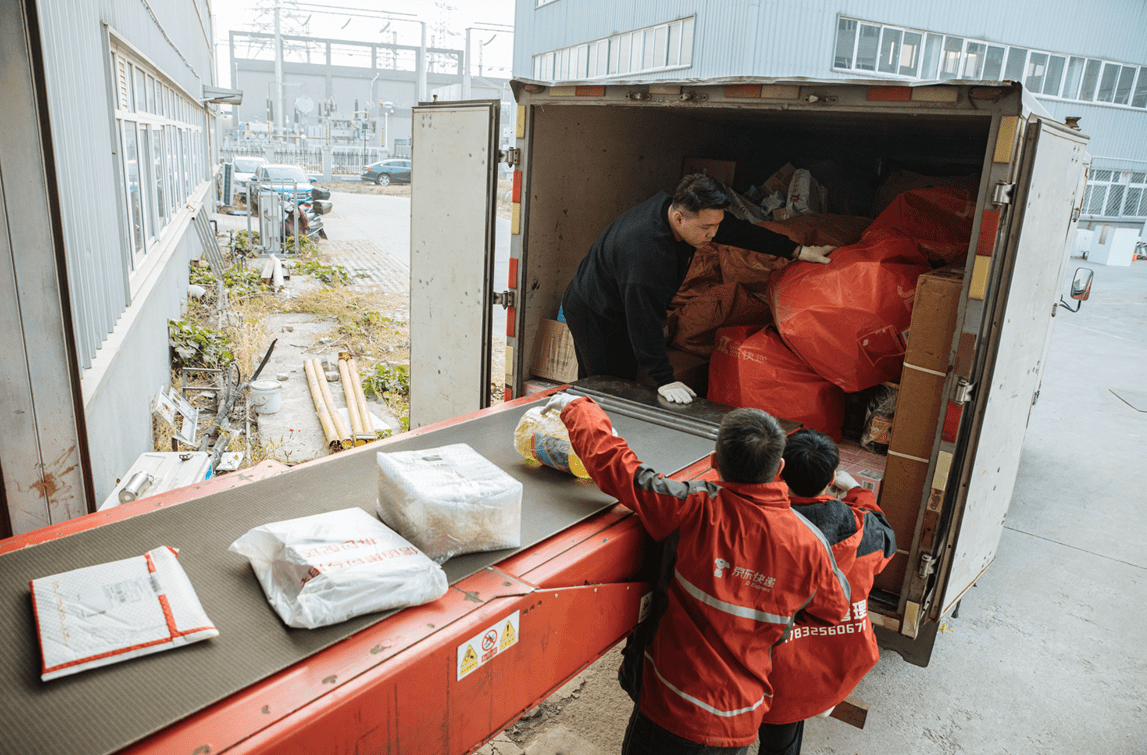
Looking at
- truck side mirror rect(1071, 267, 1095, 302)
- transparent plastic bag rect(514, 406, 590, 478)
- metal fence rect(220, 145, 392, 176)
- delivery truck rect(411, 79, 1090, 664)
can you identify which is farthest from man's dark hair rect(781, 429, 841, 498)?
metal fence rect(220, 145, 392, 176)

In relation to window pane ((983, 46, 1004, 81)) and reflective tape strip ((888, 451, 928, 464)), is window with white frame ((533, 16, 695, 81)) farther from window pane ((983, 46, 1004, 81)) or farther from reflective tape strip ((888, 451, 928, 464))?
reflective tape strip ((888, 451, 928, 464))

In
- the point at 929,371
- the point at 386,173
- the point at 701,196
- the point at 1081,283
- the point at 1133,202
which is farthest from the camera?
the point at 386,173

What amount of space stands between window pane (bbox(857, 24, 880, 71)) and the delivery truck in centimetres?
1386

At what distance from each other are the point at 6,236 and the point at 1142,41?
25.5 metres

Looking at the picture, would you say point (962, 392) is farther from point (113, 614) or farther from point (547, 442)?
point (113, 614)

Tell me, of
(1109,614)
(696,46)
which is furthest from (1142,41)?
(1109,614)

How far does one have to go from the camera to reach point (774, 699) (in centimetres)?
212

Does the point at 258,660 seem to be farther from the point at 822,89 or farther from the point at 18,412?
the point at 822,89

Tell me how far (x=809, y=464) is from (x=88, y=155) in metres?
4.22

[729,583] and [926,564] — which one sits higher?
[729,583]

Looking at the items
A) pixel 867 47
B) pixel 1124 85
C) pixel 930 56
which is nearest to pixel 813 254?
pixel 867 47

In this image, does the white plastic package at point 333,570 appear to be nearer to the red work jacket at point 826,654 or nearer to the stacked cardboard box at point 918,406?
the red work jacket at point 826,654

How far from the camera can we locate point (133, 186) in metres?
6.13

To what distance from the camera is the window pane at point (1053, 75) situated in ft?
62.2
